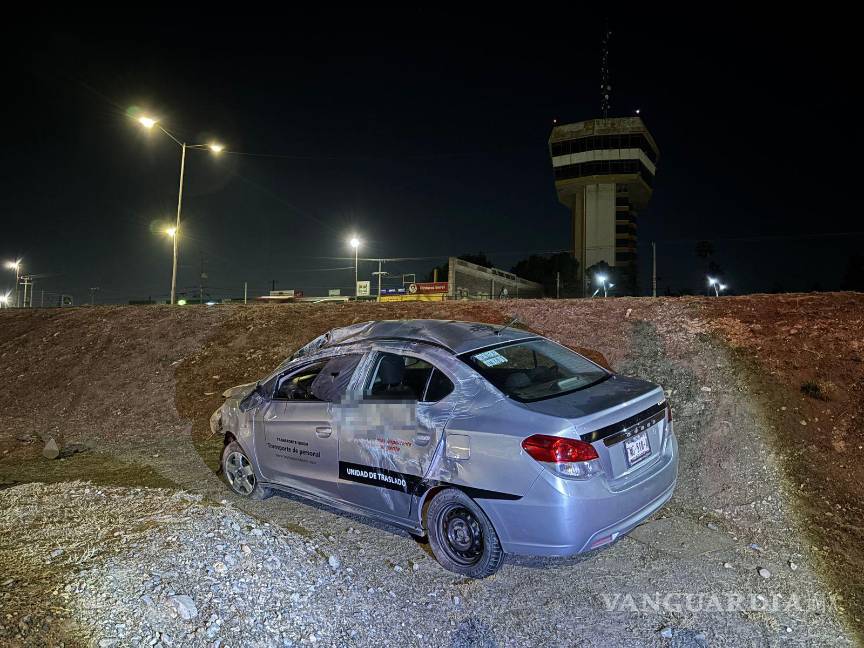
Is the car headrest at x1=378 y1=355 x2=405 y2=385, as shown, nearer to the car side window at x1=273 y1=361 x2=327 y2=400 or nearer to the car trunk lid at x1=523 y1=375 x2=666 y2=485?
the car side window at x1=273 y1=361 x2=327 y2=400

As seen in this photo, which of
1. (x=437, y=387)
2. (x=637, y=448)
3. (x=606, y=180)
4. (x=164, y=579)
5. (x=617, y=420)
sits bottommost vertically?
(x=164, y=579)

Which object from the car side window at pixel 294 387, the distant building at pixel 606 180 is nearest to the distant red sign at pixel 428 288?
the distant building at pixel 606 180

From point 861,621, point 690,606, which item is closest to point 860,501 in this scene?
point 861,621

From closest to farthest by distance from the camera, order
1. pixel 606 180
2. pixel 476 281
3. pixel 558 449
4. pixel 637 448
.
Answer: pixel 558 449, pixel 637 448, pixel 476 281, pixel 606 180

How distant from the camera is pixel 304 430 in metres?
4.63

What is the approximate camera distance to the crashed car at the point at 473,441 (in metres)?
3.29

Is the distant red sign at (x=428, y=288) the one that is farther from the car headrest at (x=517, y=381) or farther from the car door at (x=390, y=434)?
the car headrest at (x=517, y=381)

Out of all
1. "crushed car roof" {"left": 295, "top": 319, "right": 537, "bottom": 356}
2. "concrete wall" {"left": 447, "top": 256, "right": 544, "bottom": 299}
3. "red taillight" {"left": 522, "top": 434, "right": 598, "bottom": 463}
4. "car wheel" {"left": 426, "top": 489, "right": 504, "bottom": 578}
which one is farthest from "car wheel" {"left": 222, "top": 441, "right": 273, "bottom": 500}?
"concrete wall" {"left": 447, "top": 256, "right": 544, "bottom": 299}

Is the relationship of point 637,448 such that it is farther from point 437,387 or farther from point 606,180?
point 606,180

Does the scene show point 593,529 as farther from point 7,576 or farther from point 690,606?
point 7,576

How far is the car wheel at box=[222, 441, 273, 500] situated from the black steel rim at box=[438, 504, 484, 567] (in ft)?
7.23

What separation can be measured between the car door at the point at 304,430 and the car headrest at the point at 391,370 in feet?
0.84

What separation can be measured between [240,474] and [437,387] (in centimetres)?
272

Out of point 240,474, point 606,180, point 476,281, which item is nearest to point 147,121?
point 240,474
